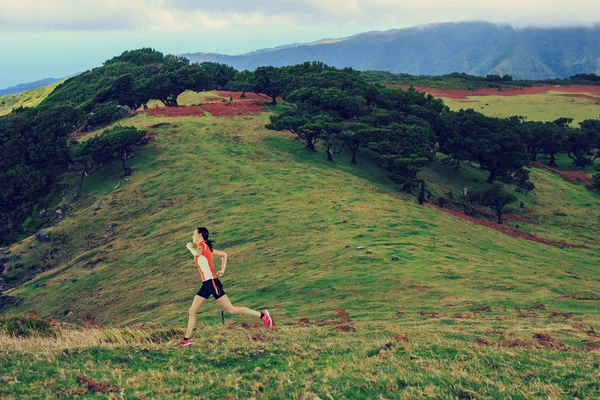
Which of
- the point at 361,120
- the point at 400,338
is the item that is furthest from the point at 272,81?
the point at 400,338

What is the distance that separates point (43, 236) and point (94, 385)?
3871 centimetres

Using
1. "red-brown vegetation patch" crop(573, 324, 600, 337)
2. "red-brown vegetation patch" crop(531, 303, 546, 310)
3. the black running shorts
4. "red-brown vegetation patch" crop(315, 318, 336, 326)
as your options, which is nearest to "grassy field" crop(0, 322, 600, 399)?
the black running shorts

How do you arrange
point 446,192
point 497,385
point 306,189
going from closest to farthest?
point 497,385 → point 306,189 → point 446,192

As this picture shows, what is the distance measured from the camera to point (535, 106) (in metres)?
119

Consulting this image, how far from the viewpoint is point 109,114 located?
73312 mm

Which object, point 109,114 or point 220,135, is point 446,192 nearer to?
point 220,135

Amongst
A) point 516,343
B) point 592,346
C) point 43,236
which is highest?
point 516,343

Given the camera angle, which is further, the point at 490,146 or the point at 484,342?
the point at 490,146

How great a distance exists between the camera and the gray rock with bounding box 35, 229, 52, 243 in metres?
44.7

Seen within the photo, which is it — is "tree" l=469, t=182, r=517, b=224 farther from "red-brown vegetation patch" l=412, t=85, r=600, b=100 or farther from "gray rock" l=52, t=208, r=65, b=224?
"red-brown vegetation patch" l=412, t=85, r=600, b=100

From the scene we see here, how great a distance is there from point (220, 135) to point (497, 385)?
5637cm

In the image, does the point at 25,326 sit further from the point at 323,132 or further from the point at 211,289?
the point at 323,132

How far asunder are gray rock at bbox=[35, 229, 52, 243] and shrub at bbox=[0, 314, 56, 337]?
29.7 m

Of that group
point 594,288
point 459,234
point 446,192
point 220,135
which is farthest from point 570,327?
point 220,135
